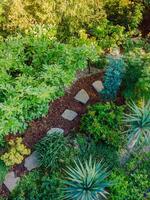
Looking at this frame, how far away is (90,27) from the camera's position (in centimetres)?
1070

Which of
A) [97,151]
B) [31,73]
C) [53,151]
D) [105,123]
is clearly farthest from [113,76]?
[53,151]

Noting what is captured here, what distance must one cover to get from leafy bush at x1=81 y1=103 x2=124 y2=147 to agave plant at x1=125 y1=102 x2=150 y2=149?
24cm

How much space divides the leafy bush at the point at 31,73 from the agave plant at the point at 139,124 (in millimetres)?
1516

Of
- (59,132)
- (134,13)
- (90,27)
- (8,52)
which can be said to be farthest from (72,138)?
(134,13)

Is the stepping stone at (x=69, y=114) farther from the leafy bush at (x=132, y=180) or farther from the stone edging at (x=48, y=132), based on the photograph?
the leafy bush at (x=132, y=180)

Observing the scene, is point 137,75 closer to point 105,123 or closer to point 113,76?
point 113,76

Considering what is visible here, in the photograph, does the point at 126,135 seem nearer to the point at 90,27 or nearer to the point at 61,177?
the point at 61,177

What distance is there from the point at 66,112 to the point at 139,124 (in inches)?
68.6

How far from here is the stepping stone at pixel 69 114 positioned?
9.68 metres

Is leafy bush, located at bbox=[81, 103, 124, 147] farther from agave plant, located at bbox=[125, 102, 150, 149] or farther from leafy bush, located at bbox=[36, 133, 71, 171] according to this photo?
leafy bush, located at bbox=[36, 133, 71, 171]

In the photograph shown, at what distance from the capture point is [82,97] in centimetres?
1003

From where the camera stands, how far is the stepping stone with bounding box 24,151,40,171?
9.03 m

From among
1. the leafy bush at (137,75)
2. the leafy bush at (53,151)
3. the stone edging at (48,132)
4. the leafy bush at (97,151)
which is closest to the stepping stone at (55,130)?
the stone edging at (48,132)

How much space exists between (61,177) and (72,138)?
1.03 m
